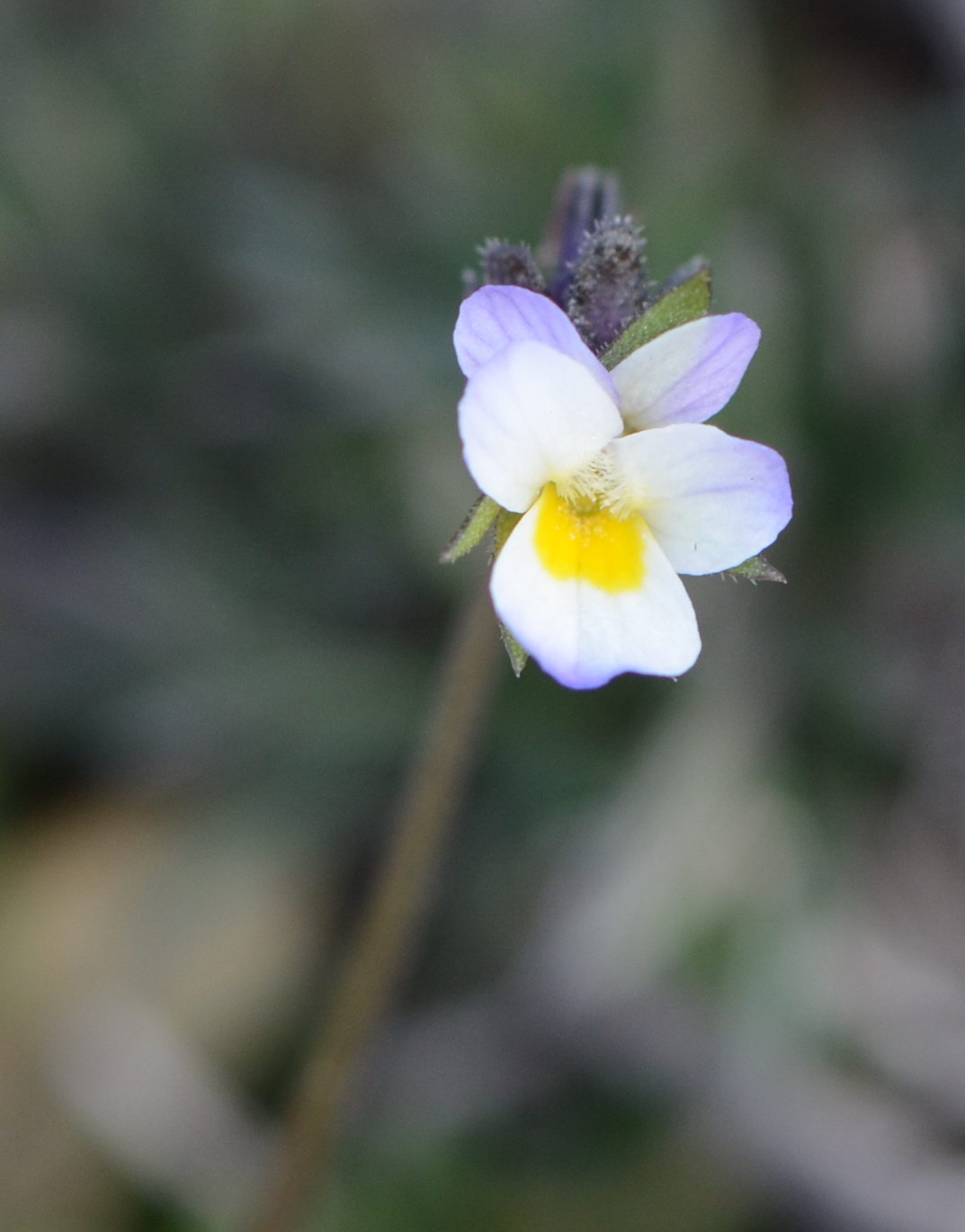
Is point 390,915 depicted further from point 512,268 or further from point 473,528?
point 512,268

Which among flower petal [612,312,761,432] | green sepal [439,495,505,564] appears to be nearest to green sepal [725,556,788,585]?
flower petal [612,312,761,432]

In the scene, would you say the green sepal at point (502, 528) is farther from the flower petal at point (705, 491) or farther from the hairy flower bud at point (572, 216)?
the hairy flower bud at point (572, 216)

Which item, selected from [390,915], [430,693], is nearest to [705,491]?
[390,915]

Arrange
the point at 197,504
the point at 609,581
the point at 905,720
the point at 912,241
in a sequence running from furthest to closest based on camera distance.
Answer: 1. the point at 912,241
2. the point at 197,504
3. the point at 905,720
4. the point at 609,581

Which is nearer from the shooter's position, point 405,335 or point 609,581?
point 609,581

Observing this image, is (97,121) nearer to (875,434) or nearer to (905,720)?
(875,434)

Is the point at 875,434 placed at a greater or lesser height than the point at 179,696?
greater

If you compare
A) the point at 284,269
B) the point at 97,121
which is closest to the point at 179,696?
the point at 284,269

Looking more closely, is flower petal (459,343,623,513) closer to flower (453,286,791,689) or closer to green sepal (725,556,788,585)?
flower (453,286,791,689)
